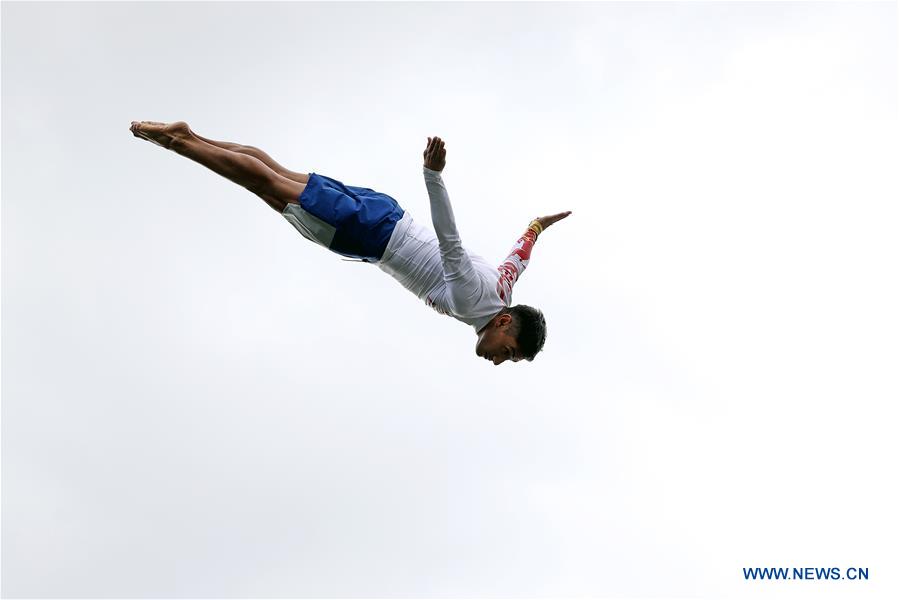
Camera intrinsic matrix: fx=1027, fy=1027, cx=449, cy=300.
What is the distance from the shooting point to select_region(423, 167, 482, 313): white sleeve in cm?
632

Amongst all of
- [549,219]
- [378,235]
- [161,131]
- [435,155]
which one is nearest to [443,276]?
[378,235]

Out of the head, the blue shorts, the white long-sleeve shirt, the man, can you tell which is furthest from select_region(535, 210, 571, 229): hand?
the blue shorts

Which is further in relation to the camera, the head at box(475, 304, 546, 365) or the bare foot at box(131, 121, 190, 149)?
the head at box(475, 304, 546, 365)

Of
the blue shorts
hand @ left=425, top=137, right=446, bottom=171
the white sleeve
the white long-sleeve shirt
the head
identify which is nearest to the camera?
hand @ left=425, top=137, right=446, bottom=171

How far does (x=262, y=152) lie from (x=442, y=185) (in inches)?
65.5

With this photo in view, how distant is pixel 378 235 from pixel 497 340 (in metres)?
1.10

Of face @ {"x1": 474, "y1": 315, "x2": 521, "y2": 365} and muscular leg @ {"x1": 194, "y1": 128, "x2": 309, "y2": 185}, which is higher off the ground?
muscular leg @ {"x1": 194, "y1": 128, "x2": 309, "y2": 185}

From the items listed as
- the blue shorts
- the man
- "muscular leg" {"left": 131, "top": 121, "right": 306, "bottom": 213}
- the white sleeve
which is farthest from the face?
"muscular leg" {"left": 131, "top": 121, "right": 306, "bottom": 213}

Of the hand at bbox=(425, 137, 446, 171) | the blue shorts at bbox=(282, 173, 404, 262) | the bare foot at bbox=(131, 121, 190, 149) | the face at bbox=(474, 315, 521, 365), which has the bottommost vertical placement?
the face at bbox=(474, 315, 521, 365)

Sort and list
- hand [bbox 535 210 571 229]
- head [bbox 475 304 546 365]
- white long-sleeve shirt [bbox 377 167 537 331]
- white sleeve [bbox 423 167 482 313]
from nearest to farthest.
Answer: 1. white sleeve [bbox 423 167 482 313]
2. white long-sleeve shirt [bbox 377 167 537 331]
3. head [bbox 475 304 546 365]
4. hand [bbox 535 210 571 229]

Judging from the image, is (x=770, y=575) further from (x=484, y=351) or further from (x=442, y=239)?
(x=442, y=239)

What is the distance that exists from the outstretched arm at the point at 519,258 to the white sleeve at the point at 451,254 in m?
0.38

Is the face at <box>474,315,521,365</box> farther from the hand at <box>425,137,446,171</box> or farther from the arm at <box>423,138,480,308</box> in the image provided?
the hand at <box>425,137,446,171</box>

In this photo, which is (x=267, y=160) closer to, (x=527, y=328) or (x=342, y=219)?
(x=342, y=219)
